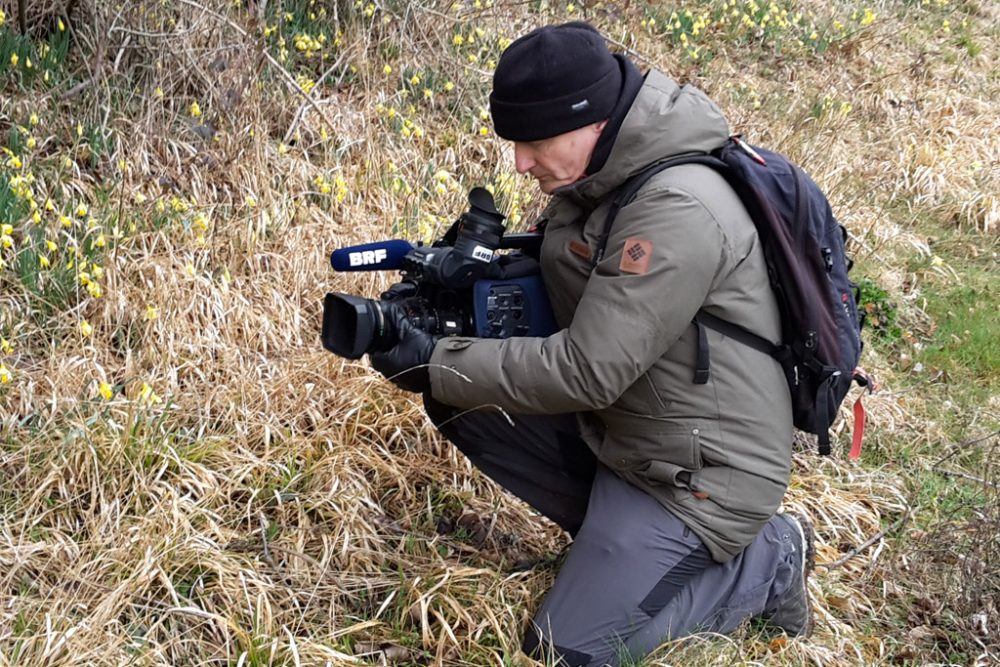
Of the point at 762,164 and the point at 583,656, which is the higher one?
the point at 762,164

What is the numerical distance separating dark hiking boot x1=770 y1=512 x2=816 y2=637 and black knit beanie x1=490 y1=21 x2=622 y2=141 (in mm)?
Result: 1444

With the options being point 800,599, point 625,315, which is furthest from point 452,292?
point 800,599

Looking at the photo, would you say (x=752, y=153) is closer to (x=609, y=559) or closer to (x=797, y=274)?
(x=797, y=274)

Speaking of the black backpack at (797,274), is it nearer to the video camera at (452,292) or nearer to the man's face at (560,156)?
the man's face at (560,156)

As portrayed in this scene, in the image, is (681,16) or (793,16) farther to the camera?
(793,16)

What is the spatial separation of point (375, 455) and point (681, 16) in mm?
4952

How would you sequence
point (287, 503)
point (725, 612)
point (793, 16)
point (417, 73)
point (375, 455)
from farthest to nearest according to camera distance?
point (793, 16)
point (417, 73)
point (375, 455)
point (287, 503)
point (725, 612)

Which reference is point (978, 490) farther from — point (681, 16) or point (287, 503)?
point (681, 16)

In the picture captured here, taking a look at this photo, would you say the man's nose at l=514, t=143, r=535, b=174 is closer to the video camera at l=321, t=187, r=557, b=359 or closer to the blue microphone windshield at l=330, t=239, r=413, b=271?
the video camera at l=321, t=187, r=557, b=359

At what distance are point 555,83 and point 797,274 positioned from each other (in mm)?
750

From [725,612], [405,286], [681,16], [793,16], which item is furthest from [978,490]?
[793,16]

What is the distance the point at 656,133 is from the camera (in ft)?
8.46

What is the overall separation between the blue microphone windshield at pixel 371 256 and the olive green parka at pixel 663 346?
0.28m

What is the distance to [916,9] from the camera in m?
9.54
